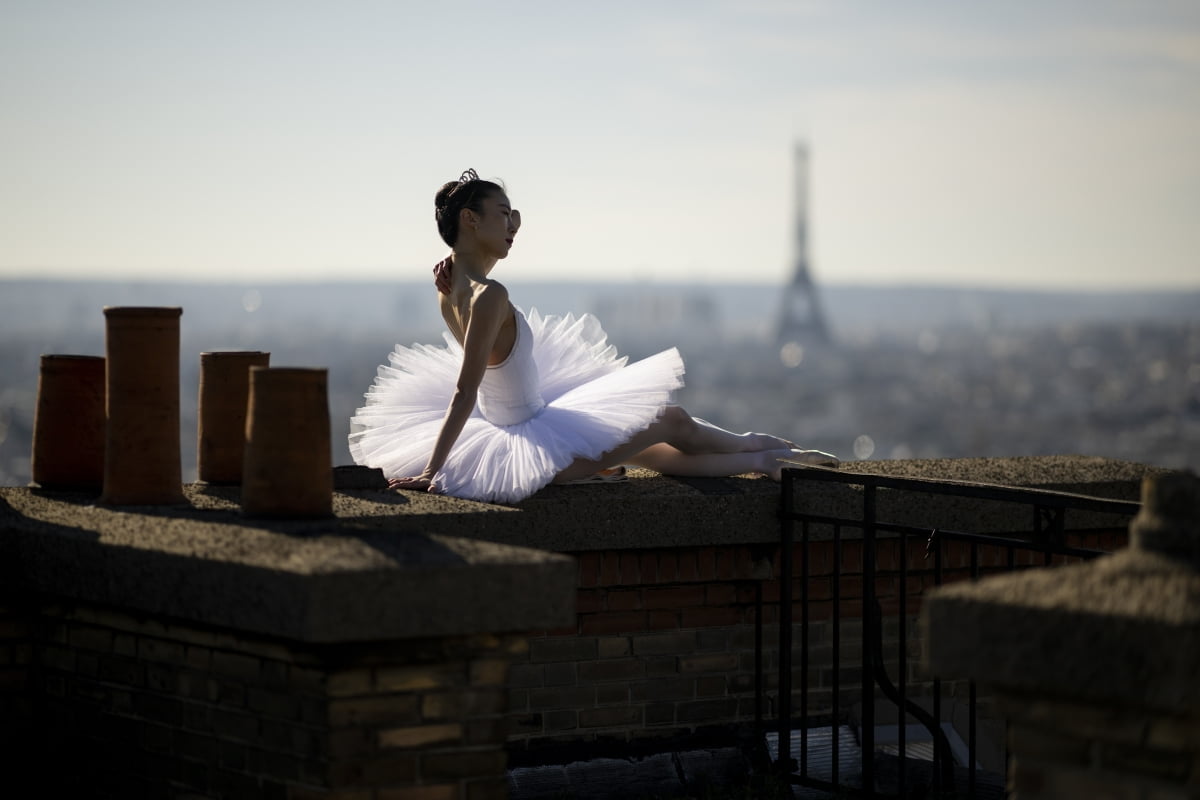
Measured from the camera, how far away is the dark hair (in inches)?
225

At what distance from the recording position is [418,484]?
526 cm

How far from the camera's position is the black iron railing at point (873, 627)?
4.67 metres

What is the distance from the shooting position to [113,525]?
4.14 meters

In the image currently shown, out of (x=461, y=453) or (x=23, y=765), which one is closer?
(x=23, y=765)

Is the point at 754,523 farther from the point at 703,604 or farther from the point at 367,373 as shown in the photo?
the point at 367,373

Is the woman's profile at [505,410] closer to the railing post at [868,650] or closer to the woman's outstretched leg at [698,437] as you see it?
the woman's outstretched leg at [698,437]

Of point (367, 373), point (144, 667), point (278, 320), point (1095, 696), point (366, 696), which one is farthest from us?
point (278, 320)

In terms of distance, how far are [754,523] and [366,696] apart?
7.28ft

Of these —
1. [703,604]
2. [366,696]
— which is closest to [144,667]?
[366,696]

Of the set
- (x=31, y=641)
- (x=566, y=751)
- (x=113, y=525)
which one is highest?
(x=113, y=525)

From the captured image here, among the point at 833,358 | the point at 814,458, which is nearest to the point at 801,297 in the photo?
the point at 833,358

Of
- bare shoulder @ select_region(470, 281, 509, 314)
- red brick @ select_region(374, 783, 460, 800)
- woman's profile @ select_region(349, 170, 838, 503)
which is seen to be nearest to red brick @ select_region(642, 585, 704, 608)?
woman's profile @ select_region(349, 170, 838, 503)

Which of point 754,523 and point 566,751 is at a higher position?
point 754,523

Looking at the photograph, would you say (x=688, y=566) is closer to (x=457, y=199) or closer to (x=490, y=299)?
(x=490, y=299)
